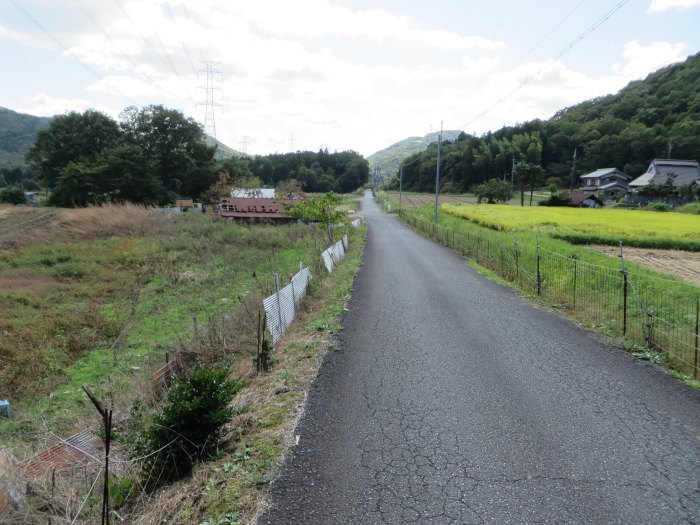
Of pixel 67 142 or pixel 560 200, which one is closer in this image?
pixel 67 142

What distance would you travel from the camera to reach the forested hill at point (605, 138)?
3083 inches

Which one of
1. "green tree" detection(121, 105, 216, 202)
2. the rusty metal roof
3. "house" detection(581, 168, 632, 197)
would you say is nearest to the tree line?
"green tree" detection(121, 105, 216, 202)

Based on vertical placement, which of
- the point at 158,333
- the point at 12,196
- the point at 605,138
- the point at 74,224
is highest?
the point at 605,138

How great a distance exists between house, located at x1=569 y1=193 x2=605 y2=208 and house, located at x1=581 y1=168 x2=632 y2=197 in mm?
9321

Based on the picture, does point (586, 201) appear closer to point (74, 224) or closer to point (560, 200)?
point (560, 200)

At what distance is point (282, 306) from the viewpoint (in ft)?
29.7

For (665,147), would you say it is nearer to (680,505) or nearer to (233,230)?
(233,230)

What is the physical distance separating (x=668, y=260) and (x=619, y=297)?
1296cm

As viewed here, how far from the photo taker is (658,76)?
99.9 metres

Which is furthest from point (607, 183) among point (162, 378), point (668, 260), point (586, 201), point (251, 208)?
point (162, 378)

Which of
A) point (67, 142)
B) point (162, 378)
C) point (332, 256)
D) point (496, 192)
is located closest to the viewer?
point (162, 378)

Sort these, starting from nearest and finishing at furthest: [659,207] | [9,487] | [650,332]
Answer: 1. [9,487]
2. [650,332]
3. [659,207]

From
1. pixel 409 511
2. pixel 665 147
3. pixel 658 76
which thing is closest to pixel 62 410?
pixel 409 511

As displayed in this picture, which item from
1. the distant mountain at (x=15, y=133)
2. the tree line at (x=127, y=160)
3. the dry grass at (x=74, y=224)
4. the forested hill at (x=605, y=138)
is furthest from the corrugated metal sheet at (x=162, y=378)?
the distant mountain at (x=15, y=133)
